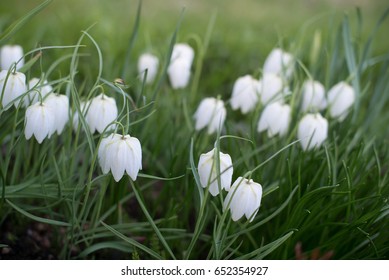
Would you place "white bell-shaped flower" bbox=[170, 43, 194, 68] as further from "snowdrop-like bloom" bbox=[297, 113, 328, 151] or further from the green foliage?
"snowdrop-like bloom" bbox=[297, 113, 328, 151]

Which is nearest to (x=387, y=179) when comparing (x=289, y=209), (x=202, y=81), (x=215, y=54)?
(x=289, y=209)


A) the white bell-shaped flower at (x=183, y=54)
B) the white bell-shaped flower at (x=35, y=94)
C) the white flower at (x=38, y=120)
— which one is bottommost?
the white flower at (x=38, y=120)

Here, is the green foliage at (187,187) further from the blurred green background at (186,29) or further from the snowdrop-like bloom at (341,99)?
the blurred green background at (186,29)

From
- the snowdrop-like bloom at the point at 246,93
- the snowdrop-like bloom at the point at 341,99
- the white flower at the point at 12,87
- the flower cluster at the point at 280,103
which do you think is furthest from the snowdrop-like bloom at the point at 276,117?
the white flower at the point at 12,87

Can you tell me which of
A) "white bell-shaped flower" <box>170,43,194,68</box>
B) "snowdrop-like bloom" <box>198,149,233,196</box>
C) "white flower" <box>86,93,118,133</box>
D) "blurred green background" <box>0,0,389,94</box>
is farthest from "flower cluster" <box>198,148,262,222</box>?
"blurred green background" <box>0,0,389,94</box>

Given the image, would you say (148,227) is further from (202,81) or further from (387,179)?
(202,81)

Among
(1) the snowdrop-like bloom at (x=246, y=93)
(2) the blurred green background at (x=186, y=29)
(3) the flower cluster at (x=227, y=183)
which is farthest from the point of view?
(2) the blurred green background at (x=186, y=29)
